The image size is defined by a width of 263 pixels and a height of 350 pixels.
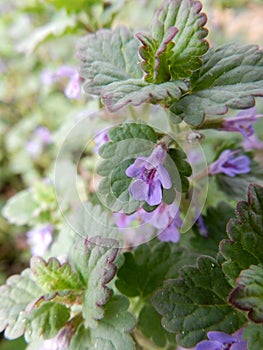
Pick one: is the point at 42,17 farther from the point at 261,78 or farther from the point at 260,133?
the point at 261,78

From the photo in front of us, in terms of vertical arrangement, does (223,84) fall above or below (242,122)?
above

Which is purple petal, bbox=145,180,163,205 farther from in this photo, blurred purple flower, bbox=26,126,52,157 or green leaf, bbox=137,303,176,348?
blurred purple flower, bbox=26,126,52,157

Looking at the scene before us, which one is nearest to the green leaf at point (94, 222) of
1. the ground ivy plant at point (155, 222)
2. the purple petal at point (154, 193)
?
the ground ivy plant at point (155, 222)

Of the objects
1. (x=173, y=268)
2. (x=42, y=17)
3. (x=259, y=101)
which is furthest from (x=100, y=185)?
(x=42, y=17)

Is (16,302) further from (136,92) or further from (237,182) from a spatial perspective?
(237,182)

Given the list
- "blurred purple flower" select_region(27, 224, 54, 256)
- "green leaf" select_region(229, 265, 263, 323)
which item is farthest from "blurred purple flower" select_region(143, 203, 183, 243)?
"blurred purple flower" select_region(27, 224, 54, 256)

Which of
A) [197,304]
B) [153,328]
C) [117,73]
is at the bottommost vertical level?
[153,328]

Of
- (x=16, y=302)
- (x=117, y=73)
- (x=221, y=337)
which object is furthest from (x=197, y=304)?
(x=117, y=73)
